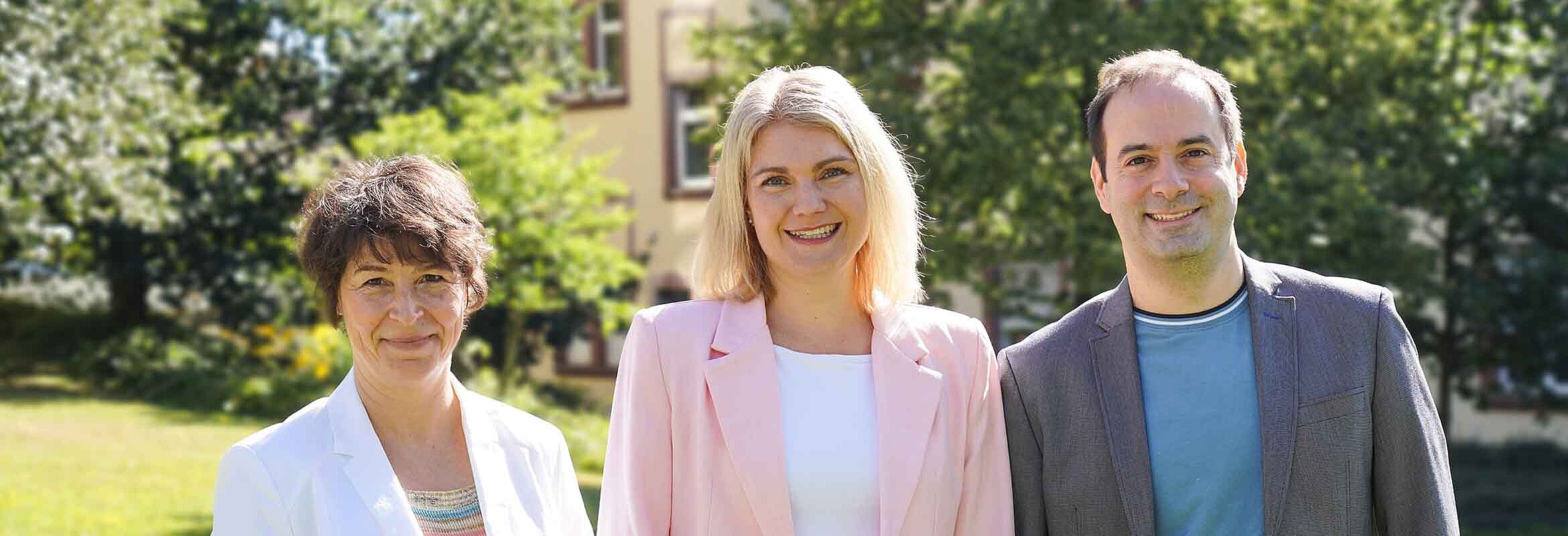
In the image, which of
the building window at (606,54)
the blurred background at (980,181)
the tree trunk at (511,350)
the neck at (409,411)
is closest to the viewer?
the neck at (409,411)

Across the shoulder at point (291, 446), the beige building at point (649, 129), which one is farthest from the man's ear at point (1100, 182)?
the beige building at point (649, 129)

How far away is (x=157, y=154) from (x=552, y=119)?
4.95 m

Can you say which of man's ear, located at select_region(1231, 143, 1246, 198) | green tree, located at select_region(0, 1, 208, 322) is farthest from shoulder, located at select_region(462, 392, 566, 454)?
green tree, located at select_region(0, 1, 208, 322)

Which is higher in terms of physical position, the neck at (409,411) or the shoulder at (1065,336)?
the shoulder at (1065,336)

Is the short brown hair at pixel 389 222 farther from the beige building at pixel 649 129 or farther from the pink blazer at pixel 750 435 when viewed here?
the beige building at pixel 649 129

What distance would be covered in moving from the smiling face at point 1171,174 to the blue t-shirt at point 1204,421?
18cm

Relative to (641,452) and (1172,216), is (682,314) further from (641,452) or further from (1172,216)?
(1172,216)

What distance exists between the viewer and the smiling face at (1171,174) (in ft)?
11.4

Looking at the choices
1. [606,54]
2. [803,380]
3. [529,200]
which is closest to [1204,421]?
[803,380]

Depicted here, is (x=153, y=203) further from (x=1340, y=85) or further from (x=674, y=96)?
(x=1340, y=85)

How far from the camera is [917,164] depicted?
1234cm

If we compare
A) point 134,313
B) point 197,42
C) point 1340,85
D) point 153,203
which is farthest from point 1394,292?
point 134,313

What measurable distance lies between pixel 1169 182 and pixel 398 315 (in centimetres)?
175

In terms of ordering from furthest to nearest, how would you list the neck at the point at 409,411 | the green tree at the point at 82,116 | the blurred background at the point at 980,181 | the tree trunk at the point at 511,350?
the tree trunk at the point at 511,350 → the blurred background at the point at 980,181 → the green tree at the point at 82,116 → the neck at the point at 409,411
